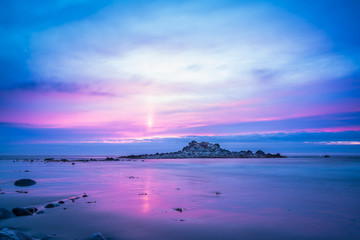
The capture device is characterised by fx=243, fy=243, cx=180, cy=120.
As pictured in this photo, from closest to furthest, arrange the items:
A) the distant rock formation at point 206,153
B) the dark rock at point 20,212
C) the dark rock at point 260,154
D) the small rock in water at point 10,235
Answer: the small rock in water at point 10,235 < the dark rock at point 20,212 < the distant rock formation at point 206,153 < the dark rock at point 260,154

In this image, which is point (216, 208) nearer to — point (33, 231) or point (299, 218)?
point (299, 218)

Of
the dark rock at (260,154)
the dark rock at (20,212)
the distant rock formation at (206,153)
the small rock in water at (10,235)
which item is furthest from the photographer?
the dark rock at (260,154)

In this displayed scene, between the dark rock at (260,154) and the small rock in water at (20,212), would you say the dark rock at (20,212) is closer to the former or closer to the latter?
the small rock in water at (20,212)

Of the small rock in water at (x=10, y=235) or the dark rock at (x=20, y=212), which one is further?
the dark rock at (x=20, y=212)

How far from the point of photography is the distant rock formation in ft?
260

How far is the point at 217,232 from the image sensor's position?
228 inches

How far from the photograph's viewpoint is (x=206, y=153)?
271 ft

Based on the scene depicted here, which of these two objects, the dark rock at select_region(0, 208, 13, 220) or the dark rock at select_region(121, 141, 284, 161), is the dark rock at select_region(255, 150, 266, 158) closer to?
the dark rock at select_region(121, 141, 284, 161)

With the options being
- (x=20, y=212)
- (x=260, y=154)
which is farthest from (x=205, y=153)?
(x=20, y=212)

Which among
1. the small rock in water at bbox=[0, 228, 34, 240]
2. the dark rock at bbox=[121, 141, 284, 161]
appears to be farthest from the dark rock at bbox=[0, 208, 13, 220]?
the dark rock at bbox=[121, 141, 284, 161]

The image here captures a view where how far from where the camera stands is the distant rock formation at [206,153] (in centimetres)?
7925

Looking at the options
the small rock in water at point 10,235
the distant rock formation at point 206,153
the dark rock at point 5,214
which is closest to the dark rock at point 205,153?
the distant rock formation at point 206,153

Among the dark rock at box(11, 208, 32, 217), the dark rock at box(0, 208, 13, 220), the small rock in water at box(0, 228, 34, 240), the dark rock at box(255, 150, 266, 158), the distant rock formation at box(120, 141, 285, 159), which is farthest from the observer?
the dark rock at box(255, 150, 266, 158)

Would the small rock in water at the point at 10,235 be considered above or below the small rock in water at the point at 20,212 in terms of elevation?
above
